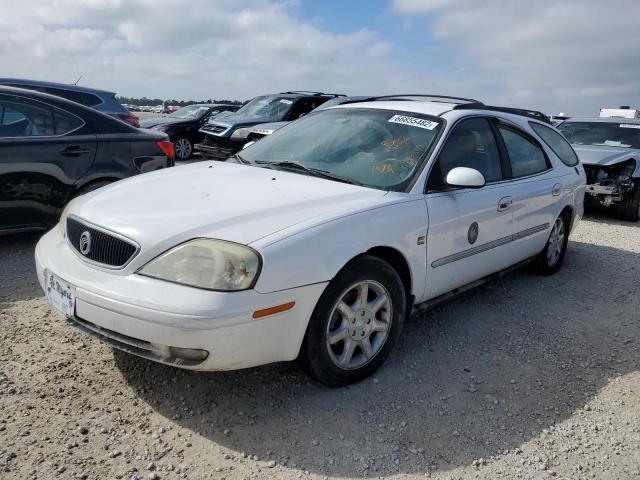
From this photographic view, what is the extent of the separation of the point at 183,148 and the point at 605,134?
910 cm

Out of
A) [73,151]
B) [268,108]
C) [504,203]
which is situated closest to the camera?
[504,203]

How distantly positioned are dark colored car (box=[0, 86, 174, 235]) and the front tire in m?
3.22

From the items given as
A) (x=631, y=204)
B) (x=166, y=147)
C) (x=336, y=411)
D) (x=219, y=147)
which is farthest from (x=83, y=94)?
(x=631, y=204)

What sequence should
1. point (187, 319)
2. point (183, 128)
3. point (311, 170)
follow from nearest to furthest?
1. point (187, 319)
2. point (311, 170)
3. point (183, 128)

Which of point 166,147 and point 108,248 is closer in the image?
point 108,248

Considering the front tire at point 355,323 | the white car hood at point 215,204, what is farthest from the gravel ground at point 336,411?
the white car hood at point 215,204

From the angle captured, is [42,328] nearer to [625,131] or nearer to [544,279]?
[544,279]

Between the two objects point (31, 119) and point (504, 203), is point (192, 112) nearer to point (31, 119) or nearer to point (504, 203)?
point (31, 119)

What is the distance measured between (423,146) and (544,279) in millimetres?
2355

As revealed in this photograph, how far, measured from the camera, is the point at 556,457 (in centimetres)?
249

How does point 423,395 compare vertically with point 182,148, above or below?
below

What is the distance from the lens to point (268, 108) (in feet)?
40.1

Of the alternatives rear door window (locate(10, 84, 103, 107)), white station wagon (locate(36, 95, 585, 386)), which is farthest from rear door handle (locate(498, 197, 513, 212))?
rear door window (locate(10, 84, 103, 107))

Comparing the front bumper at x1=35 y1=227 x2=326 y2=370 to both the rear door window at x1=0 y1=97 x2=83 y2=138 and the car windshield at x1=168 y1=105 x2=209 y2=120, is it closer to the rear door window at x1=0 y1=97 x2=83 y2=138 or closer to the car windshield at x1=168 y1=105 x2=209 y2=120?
the rear door window at x1=0 y1=97 x2=83 y2=138
